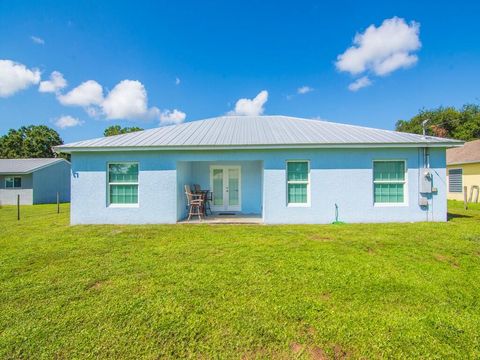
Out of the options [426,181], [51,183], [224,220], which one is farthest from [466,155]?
[51,183]

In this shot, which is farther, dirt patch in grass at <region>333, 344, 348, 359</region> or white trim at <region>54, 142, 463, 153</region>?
white trim at <region>54, 142, 463, 153</region>

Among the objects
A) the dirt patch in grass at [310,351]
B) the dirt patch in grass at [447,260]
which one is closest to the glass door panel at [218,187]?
the dirt patch in grass at [447,260]

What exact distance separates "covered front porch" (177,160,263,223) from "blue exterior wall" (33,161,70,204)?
16887 millimetres

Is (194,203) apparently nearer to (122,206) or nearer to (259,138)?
(122,206)

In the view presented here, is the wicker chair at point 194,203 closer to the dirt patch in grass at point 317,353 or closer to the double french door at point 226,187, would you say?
the double french door at point 226,187

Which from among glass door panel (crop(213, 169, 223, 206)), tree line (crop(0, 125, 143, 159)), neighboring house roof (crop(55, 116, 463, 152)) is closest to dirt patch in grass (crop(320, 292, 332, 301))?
neighboring house roof (crop(55, 116, 463, 152))

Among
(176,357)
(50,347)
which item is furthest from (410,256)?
(50,347)

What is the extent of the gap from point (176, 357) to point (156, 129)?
32.4ft

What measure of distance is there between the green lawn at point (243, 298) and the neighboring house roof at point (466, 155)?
13372mm

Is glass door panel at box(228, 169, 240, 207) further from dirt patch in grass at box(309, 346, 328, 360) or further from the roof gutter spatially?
dirt patch in grass at box(309, 346, 328, 360)

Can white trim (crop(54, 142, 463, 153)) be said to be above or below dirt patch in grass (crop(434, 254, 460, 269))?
above

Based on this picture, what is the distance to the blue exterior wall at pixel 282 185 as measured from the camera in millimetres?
8414

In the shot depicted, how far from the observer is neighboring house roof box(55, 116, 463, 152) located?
819 centimetres

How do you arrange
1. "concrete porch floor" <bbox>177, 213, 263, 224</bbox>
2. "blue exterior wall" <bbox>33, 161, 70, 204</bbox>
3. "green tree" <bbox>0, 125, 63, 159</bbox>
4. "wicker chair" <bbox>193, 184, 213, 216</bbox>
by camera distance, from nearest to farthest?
1. "concrete porch floor" <bbox>177, 213, 263, 224</bbox>
2. "wicker chair" <bbox>193, 184, 213, 216</bbox>
3. "blue exterior wall" <bbox>33, 161, 70, 204</bbox>
4. "green tree" <bbox>0, 125, 63, 159</bbox>
